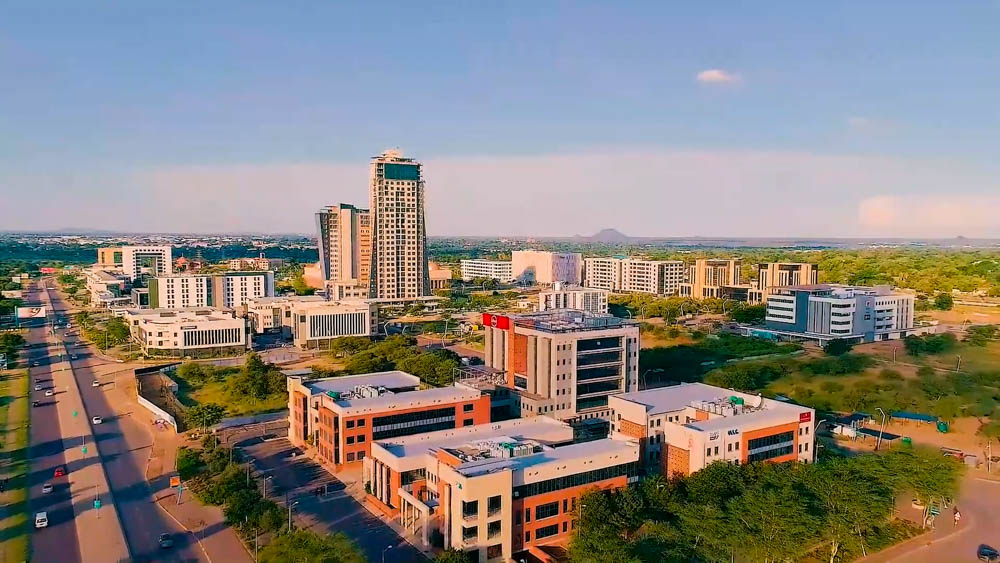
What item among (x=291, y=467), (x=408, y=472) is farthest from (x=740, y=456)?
(x=291, y=467)

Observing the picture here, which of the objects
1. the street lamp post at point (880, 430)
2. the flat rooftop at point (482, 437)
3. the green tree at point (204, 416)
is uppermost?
the flat rooftop at point (482, 437)

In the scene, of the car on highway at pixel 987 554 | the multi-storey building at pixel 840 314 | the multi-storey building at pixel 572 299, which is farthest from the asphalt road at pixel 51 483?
the multi-storey building at pixel 840 314

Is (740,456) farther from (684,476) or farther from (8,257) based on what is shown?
(8,257)

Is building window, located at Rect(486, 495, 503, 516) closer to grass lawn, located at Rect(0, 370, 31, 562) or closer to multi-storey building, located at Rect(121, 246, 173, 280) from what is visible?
grass lawn, located at Rect(0, 370, 31, 562)

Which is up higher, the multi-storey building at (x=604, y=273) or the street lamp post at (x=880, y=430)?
the multi-storey building at (x=604, y=273)

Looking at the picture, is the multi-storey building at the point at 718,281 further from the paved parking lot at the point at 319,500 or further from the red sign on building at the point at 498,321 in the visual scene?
the paved parking lot at the point at 319,500

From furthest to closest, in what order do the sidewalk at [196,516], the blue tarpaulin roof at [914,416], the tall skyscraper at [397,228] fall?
the tall skyscraper at [397,228], the blue tarpaulin roof at [914,416], the sidewalk at [196,516]
